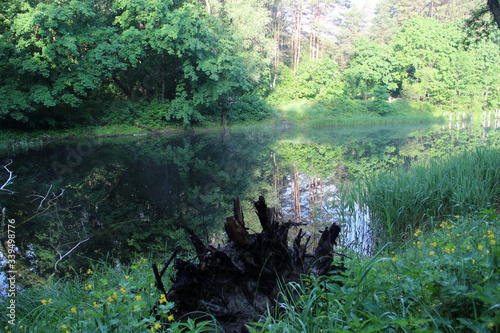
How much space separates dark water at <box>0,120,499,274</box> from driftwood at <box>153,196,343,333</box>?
18.5 inches

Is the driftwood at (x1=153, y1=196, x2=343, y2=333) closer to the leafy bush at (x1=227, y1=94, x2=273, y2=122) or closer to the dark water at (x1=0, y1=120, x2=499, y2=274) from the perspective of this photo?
the dark water at (x1=0, y1=120, x2=499, y2=274)

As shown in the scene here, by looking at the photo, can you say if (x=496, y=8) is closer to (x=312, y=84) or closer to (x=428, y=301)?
(x=428, y=301)

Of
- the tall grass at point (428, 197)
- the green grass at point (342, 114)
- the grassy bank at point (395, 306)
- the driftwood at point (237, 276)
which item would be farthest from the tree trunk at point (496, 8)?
the green grass at point (342, 114)

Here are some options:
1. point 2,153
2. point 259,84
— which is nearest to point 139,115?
point 2,153

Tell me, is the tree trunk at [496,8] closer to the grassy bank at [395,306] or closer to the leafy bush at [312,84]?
the grassy bank at [395,306]

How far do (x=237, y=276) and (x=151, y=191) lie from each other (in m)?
6.64

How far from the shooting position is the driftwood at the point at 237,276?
2.38 metres

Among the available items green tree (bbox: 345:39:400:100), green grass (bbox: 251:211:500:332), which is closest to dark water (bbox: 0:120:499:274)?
green grass (bbox: 251:211:500:332)

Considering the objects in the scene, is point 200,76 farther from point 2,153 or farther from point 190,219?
point 190,219

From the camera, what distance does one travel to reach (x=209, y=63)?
2161 centimetres

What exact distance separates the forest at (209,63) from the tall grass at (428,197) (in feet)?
15.3

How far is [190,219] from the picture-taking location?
21.0ft

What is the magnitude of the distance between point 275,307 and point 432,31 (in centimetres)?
4248

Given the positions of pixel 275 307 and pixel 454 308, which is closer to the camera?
pixel 454 308
